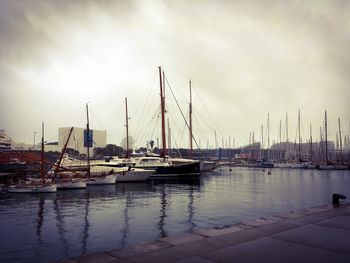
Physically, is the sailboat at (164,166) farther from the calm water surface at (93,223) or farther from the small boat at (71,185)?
the calm water surface at (93,223)

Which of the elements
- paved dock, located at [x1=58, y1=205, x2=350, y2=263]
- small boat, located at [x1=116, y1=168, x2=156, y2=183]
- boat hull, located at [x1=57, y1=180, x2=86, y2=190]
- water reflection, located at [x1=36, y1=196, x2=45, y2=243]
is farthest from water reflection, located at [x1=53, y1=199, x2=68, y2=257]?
small boat, located at [x1=116, y1=168, x2=156, y2=183]

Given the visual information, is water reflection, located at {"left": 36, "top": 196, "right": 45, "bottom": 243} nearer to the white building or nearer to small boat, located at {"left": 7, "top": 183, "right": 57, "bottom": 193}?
small boat, located at {"left": 7, "top": 183, "right": 57, "bottom": 193}

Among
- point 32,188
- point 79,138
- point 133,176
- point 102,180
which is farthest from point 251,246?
point 79,138

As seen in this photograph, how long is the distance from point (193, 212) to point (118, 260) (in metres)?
15.3

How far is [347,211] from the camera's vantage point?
51.1 ft

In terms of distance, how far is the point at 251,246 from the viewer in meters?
9.17

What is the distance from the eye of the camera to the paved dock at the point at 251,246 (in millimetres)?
8117

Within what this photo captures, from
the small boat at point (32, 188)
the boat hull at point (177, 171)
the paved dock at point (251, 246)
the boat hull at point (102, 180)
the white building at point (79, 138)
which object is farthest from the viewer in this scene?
the white building at point (79, 138)

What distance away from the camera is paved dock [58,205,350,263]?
8117mm

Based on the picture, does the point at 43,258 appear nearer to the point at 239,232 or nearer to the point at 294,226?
the point at 239,232

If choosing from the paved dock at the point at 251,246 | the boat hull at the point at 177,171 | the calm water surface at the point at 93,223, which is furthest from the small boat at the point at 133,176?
the paved dock at the point at 251,246

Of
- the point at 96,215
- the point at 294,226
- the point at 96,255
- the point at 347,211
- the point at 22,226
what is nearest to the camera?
the point at 96,255

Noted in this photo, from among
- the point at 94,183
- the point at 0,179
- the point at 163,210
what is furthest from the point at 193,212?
the point at 0,179

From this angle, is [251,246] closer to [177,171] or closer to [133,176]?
[133,176]
